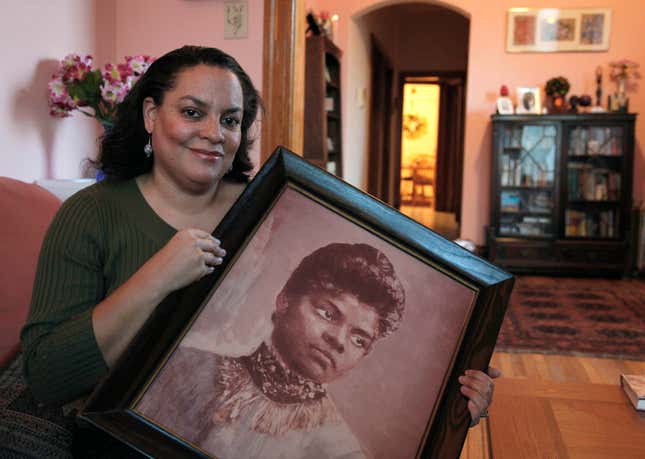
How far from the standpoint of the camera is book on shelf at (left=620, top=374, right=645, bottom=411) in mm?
1484

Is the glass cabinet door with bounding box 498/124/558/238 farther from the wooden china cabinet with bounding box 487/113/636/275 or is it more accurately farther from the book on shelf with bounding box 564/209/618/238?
the book on shelf with bounding box 564/209/618/238

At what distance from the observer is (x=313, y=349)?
890mm

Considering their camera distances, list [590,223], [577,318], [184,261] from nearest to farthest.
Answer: [184,261] < [577,318] < [590,223]

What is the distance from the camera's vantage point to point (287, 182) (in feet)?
3.21

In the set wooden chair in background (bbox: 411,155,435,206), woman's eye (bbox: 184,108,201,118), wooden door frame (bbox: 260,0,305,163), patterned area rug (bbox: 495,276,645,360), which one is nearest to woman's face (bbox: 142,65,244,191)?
woman's eye (bbox: 184,108,201,118)

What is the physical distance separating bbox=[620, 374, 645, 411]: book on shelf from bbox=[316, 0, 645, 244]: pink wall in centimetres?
447

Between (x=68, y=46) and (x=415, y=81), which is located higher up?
(x=415, y=81)

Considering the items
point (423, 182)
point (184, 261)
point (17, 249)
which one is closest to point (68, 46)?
point (17, 249)

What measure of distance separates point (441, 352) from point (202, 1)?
243 centimetres

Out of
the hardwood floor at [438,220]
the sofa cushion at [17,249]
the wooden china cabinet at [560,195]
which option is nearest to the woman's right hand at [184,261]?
the sofa cushion at [17,249]

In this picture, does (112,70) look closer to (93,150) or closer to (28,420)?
(93,150)

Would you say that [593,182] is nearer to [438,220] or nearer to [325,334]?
[438,220]

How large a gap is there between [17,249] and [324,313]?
898mm

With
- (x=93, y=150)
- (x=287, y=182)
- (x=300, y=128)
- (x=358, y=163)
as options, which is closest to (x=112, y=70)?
(x=93, y=150)
